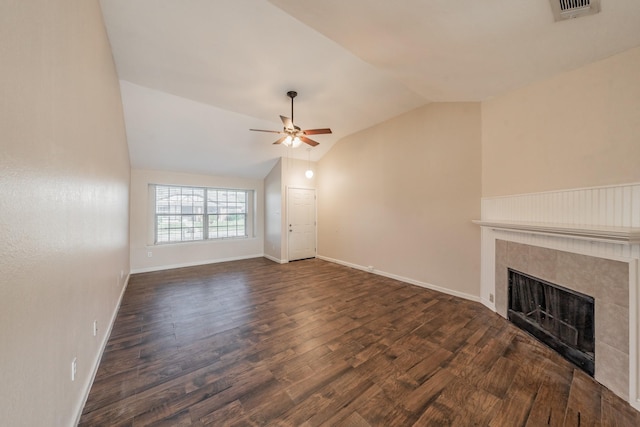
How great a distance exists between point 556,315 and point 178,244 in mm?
6947

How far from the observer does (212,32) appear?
240 cm

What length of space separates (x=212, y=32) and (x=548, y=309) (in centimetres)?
474

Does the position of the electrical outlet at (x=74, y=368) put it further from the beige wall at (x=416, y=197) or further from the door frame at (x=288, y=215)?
the door frame at (x=288, y=215)

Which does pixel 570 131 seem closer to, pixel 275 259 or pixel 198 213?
pixel 275 259

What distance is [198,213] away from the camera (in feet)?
20.1

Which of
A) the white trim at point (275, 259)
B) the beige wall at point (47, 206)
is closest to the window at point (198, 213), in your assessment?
the white trim at point (275, 259)

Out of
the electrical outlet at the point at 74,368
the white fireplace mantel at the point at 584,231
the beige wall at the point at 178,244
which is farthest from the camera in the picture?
the beige wall at the point at 178,244

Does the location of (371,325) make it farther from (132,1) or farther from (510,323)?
(132,1)

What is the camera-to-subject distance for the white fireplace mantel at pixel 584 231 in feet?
5.43

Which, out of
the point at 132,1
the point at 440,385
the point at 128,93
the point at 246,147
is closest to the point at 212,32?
the point at 132,1

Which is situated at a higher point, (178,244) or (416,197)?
(416,197)

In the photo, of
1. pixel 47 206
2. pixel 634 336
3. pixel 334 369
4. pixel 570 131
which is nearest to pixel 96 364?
pixel 47 206

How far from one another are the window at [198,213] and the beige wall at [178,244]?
Result: 21cm

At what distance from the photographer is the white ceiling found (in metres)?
1.89
